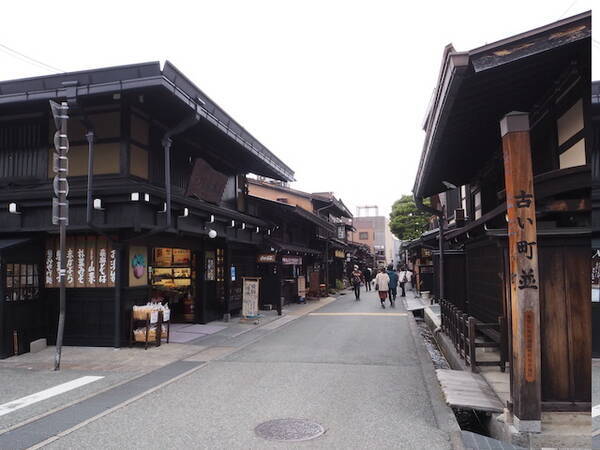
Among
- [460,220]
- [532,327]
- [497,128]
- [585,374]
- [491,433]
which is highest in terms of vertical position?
[497,128]

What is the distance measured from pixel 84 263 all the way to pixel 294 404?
781 cm

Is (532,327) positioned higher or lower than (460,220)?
lower

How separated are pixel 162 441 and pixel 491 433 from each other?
14.0 ft

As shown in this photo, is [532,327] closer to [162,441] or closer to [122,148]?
[162,441]

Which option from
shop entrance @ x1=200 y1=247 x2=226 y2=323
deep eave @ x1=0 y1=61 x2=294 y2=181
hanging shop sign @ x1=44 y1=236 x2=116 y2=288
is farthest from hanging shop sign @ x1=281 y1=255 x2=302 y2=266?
hanging shop sign @ x1=44 y1=236 x2=116 y2=288

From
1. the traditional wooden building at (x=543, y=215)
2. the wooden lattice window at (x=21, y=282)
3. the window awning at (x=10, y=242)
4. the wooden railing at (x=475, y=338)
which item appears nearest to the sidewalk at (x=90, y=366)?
the wooden lattice window at (x=21, y=282)

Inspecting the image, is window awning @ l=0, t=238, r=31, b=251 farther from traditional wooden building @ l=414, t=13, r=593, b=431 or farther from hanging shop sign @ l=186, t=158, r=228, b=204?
traditional wooden building @ l=414, t=13, r=593, b=431

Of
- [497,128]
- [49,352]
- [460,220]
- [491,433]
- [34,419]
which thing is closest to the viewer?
[491,433]

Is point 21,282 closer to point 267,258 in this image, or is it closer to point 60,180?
point 60,180

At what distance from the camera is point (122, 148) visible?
11.9m

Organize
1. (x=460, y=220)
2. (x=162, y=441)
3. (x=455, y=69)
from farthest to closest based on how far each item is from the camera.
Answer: (x=460, y=220) → (x=162, y=441) → (x=455, y=69)

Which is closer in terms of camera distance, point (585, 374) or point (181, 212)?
point (585, 374)

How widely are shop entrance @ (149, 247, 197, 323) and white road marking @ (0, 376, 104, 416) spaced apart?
7.53 metres

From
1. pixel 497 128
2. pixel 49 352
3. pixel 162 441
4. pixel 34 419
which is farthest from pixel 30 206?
pixel 497 128
